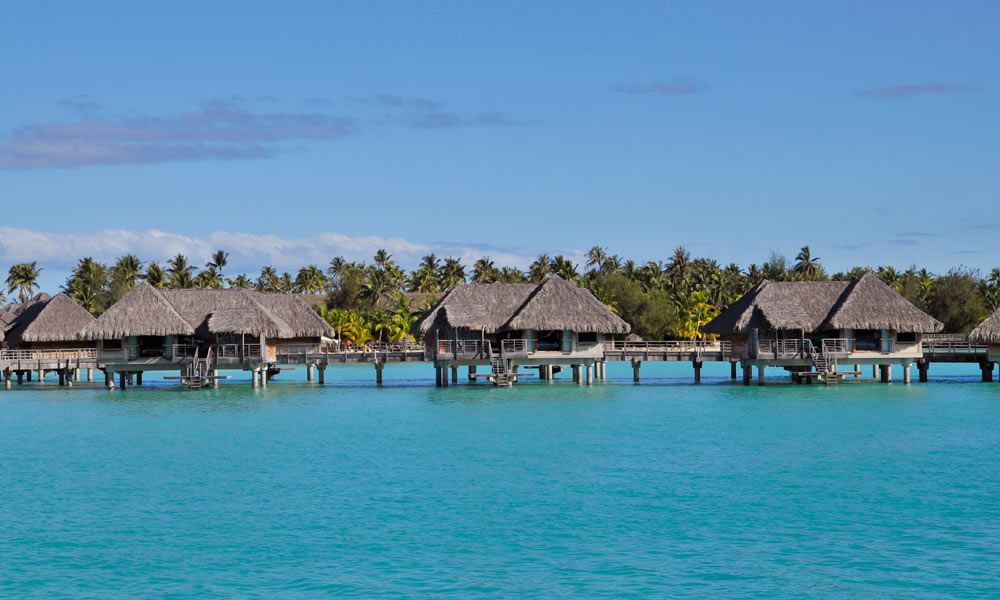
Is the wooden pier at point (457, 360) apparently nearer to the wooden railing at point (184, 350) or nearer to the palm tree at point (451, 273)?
the wooden railing at point (184, 350)

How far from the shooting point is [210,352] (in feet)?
154

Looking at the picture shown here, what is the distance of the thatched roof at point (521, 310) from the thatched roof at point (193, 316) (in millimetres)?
6484

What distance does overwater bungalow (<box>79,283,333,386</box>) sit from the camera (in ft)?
154

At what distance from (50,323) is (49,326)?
0.19 m

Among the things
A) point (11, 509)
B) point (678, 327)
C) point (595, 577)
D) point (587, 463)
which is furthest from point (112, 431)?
point (678, 327)

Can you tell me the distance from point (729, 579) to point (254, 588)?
6.45m

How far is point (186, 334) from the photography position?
1857 inches

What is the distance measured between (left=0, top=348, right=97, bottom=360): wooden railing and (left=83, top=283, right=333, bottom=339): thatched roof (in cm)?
375

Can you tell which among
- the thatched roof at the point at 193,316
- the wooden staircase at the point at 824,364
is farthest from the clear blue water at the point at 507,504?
the thatched roof at the point at 193,316

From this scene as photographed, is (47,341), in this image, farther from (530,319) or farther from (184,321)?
(530,319)

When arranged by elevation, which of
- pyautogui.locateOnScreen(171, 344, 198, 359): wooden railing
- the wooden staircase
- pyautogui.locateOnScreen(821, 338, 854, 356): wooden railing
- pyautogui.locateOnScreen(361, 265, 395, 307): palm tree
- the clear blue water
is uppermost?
pyautogui.locateOnScreen(361, 265, 395, 307): palm tree

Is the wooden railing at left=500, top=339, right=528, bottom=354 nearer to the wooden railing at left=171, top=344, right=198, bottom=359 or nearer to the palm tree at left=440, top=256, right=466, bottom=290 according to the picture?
the wooden railing at left=171, top=344, right=198, bottom=359

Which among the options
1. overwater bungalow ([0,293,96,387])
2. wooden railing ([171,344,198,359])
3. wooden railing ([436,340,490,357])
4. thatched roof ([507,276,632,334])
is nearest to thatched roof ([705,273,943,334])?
thatched roof ([507,276,632,334])

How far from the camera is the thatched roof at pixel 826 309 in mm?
45281
